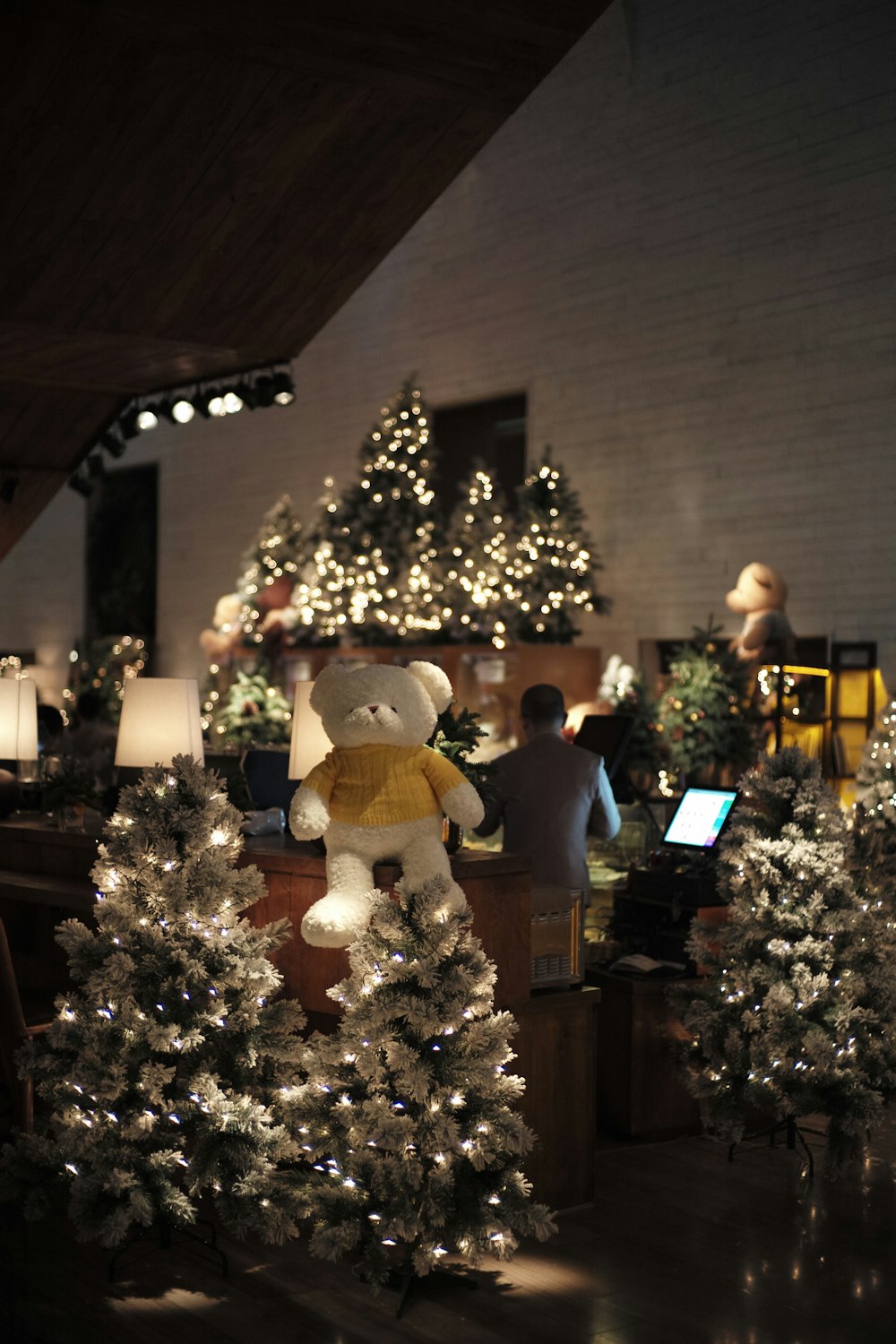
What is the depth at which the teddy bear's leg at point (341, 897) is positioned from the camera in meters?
4.20

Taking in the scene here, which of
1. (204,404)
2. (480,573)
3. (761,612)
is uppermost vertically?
(204,404)

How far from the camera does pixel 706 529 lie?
11367mm

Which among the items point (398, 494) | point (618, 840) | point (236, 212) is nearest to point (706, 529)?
point (398, 494)

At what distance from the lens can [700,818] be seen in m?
5.96

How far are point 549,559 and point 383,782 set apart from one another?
682 cm

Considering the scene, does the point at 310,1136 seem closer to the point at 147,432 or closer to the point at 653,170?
the point at 653,170

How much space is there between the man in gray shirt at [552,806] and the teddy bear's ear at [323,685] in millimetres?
1123

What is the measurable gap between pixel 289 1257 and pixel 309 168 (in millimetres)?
4744

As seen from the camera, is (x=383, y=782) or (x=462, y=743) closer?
(x=383, y=782)

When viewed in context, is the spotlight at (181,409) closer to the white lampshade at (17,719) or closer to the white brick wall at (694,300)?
the white lampshade at (17,719)

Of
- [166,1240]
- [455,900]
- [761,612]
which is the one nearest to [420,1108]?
[455,900]

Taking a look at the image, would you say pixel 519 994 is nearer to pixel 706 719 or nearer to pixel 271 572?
pixel 706 719

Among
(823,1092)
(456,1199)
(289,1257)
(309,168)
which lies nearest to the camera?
(456,1199)

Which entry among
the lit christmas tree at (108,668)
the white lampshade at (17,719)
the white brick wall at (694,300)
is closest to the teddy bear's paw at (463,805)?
the white lampshade at (17,719)
